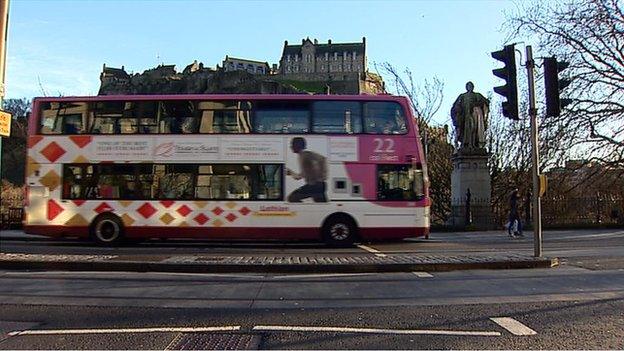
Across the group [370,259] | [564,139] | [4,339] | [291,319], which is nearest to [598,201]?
[564,139]

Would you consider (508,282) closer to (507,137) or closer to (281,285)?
(281,285)

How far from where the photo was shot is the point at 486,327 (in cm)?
573

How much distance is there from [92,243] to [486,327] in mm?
13688

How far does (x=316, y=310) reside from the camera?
21.6 ft

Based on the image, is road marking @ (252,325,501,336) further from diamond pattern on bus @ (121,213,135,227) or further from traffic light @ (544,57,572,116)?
diamond pattern on bus @ (121,213,135,227)

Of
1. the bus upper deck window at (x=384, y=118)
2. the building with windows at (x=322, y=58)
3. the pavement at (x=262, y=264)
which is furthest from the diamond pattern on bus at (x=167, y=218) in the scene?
the building with windows at (x=322, y=58)

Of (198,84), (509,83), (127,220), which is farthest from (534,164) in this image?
(198,84)

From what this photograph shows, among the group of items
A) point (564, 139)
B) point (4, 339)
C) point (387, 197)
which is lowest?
point (4, 339)

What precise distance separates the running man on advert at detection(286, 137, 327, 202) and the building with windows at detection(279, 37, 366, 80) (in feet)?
390

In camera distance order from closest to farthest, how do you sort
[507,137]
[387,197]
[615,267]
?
[615,267], [387,197], [507,137]

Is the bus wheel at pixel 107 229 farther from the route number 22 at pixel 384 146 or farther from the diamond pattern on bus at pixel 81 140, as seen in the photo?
the route number 22 at pixel 384 146

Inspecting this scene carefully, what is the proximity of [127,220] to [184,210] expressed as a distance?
169 centimetres

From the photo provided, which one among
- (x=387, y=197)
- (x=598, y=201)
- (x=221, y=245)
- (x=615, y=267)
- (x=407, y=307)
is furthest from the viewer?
(x=598, y=201)

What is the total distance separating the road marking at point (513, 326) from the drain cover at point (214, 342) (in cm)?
262
